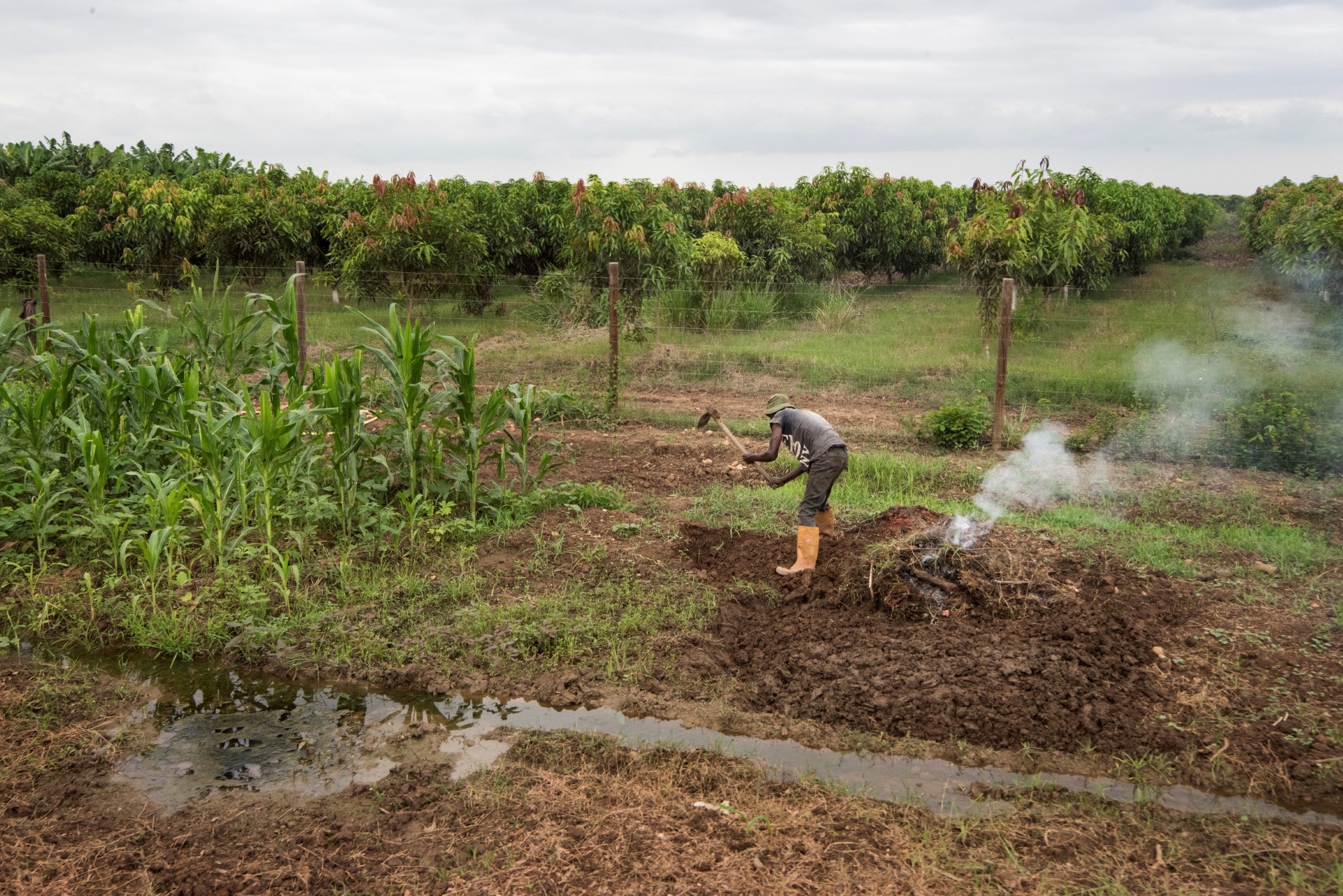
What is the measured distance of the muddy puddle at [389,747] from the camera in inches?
146

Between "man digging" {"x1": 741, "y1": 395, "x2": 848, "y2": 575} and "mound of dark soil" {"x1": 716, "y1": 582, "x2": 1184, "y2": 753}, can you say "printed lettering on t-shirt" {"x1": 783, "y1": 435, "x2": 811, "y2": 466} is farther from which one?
"mound of dark soil" {"x1": 716, "y1": 582, "x2": 1184, "y2": 753}

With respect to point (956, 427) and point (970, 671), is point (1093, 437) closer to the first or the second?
point (956, 427)

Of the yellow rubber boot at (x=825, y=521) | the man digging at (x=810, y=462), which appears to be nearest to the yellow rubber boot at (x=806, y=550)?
the man digging at (x=810, y=462)

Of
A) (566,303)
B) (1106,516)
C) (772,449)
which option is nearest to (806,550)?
(772,449)

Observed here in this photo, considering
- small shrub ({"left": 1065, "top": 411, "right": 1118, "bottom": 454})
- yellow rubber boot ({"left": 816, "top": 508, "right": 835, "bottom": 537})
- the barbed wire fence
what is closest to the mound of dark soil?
yellow rubber boot ({"left": 816, "top": 508, "right": 835, "bottom": 537})

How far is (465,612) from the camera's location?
5172 mm

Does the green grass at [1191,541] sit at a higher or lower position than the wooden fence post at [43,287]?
lower

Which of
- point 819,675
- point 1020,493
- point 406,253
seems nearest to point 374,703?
point 819,675

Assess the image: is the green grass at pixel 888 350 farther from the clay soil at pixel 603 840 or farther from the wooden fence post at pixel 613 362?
the clay soil at pixel 603 840

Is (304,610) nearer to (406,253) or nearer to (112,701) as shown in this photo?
(112,701)

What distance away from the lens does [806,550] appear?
570 cm

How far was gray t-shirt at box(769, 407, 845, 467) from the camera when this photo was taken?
5742 mm

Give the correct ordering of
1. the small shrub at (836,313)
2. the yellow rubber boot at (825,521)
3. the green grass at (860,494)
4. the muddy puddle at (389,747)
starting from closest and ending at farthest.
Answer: the muddy puddle at (389,747) → the yellow rubber boot at (825,521) → the green grass at (860,494) → the small shrub at (836,313)

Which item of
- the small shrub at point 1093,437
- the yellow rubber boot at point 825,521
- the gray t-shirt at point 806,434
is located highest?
the gray t-shirt at point 806,434
